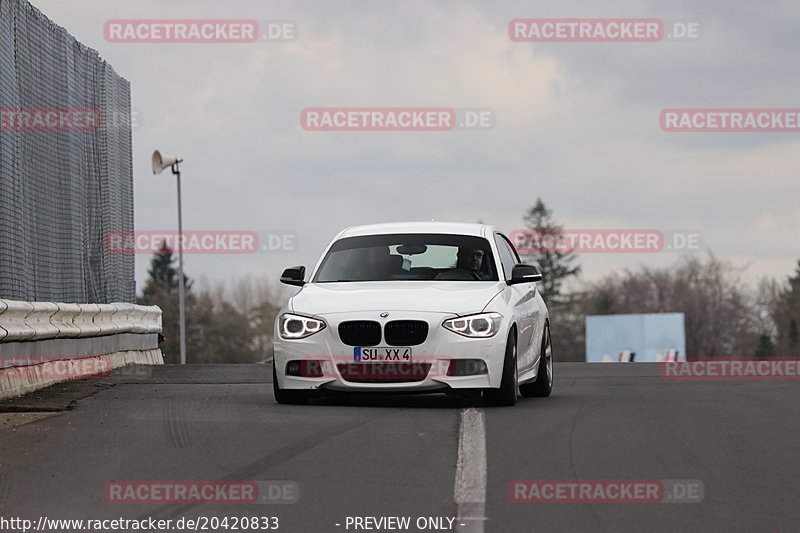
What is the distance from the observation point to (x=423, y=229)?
13.5 meters

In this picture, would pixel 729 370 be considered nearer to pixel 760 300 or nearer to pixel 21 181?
pixel 21 181

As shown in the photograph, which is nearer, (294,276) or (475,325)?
(475,325)

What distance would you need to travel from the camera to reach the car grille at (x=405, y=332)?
11.7 metres

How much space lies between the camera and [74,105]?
16469mm

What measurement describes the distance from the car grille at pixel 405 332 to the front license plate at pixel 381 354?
0.20ft

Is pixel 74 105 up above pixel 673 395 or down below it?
above

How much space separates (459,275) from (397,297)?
3.67 ft

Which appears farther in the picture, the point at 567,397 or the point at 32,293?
the point at 32,293

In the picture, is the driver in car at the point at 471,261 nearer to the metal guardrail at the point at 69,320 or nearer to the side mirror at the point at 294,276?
the side mirror at the point at 294,276

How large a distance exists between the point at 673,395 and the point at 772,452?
4531 mm

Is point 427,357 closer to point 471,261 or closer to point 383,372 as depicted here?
point 383,372

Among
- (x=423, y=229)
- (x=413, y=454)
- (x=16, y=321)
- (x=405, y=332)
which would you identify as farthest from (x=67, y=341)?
(x=413, y=454)

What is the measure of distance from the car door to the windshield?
0.83ft

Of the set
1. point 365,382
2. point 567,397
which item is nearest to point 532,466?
point 365,382
